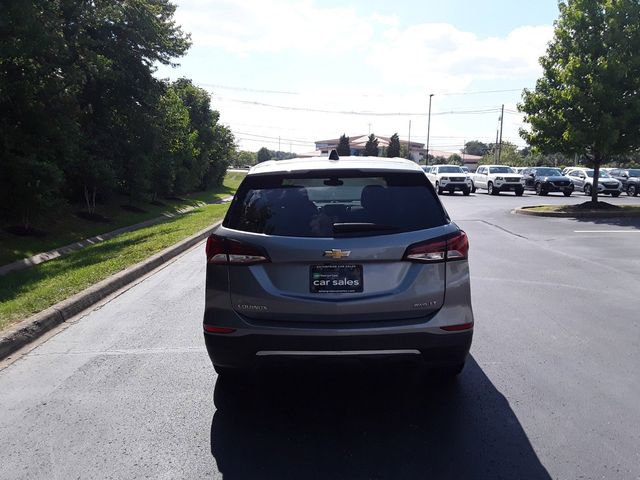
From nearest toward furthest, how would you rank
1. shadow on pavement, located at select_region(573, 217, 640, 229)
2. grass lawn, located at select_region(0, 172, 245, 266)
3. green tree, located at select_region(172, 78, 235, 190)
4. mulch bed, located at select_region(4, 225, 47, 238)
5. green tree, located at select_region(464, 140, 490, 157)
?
grass lawn, located at select_region(0, 172, 245, 266) < mulch bed, located at select_region(4, 225, 47, 238) < shadow on pavement, located at select_region(573, 217, 640, 229) < green tree, located at select_region(172, 78, 235, 190) < green tree, located at select_region(464, 140, 490, 157)

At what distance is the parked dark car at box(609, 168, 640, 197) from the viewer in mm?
37344

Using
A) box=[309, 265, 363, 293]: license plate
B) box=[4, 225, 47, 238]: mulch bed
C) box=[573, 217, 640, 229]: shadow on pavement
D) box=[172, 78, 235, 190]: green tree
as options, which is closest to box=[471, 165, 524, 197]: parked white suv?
box=[573, 217, 640, 229]: shadow on pavement

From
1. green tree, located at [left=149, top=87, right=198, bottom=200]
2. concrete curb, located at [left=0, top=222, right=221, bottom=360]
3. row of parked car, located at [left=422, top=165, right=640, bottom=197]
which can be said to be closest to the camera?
concrete curb, located at [left=0, top=222, right=221, bottom=360]

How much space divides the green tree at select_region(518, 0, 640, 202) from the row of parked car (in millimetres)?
13094

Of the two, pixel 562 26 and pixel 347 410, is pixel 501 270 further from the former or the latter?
pixel 562 26

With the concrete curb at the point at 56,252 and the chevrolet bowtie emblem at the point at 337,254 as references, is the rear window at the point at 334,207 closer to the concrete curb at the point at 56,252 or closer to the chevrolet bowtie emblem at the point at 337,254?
the chevrolet bowtie emblem at the point at 337,254

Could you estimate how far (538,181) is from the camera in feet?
119

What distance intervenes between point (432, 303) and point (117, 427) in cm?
237

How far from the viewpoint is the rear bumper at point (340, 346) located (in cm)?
396

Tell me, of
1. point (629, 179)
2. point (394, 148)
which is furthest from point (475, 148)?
point (629, 179)

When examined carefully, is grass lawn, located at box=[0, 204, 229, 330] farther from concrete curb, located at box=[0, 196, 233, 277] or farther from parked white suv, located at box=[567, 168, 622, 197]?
parked white suv, located at box=[567, 168, 622, 197]

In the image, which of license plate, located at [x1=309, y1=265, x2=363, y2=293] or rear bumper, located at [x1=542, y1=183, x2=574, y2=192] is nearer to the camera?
license plate, located at [x1=309, y1=265, x2=363, y2=293]

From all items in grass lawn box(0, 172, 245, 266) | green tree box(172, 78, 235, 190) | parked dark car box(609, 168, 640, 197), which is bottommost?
grass lawn box(0, 172, 245, 266)

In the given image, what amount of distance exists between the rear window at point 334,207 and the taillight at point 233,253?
14 cm
